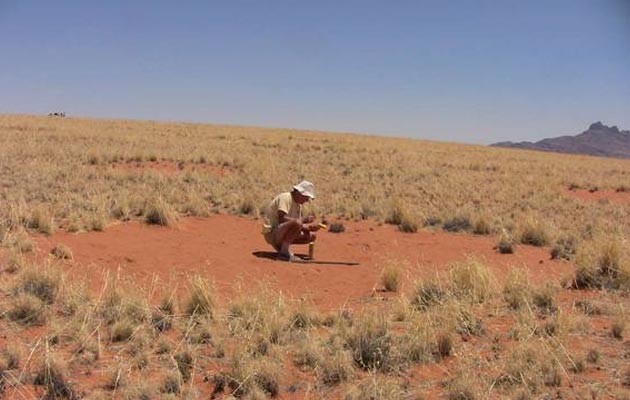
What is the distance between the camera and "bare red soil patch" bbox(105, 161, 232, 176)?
19.1 m

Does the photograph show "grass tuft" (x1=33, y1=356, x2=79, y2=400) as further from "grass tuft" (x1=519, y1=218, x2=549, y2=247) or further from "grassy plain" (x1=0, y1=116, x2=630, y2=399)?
"grass tuft" (x1=519, y1=218, x2=549, y2=247)

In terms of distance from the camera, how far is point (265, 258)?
9617mm

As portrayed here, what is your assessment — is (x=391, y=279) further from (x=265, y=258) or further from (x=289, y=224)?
(x=265, y=258)

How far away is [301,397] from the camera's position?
476 centimetres

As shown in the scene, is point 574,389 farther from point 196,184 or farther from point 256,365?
point 196,184

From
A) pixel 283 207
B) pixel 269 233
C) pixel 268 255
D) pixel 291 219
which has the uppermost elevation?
pixel 283 207

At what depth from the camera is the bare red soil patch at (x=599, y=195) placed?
2066 centimetres

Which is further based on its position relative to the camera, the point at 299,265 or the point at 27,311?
the point at 299,265

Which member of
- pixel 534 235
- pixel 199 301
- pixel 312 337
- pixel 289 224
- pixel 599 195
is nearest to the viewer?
pixel 312 337

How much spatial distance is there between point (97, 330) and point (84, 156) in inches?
622

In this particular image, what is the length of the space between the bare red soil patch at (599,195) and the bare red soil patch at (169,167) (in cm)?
1144

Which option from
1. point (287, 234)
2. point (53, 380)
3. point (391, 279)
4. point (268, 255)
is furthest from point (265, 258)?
point (53, 380)

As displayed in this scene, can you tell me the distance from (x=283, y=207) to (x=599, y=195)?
1597 cm

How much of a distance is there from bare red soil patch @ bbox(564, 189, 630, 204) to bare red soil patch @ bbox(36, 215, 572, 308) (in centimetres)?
975
